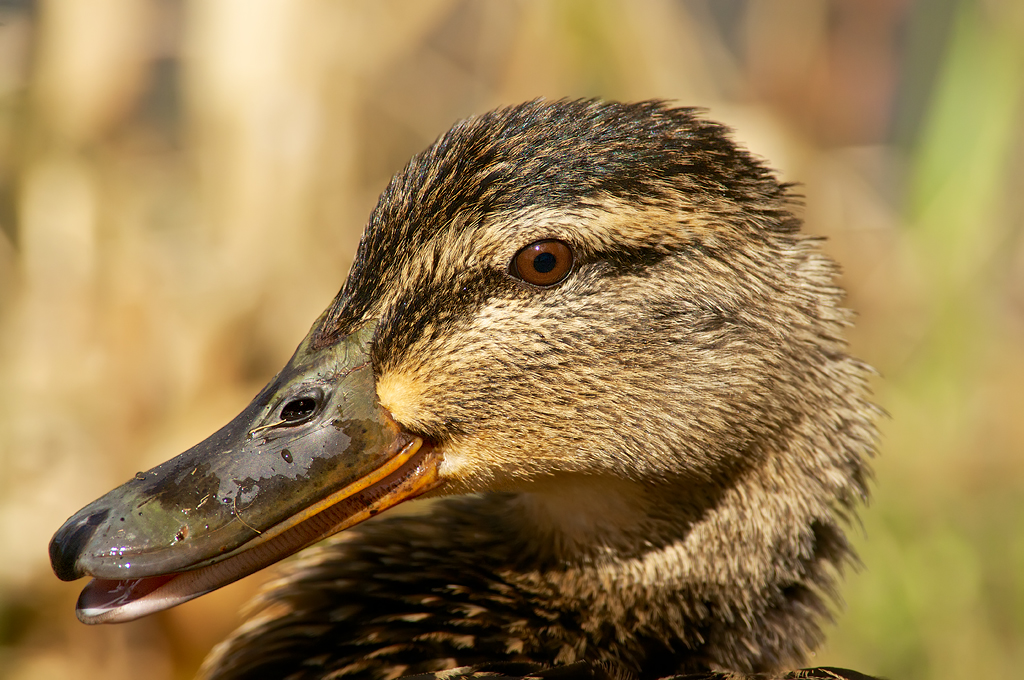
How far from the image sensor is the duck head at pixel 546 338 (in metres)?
1.74

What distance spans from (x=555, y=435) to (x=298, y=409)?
0.45m

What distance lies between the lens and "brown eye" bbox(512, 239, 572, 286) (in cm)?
176

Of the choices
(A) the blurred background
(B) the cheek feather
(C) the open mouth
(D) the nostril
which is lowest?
(C) the open mouth

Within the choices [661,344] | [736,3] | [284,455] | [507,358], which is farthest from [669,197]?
[736,3]

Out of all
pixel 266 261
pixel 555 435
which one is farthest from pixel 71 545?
pixel 266 261

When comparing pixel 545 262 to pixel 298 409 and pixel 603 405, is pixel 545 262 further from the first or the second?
pixel 298 409

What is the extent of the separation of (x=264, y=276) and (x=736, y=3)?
13.2 ft

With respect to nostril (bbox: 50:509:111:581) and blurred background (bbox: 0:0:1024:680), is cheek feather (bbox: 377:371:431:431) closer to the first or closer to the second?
nostril (bbox: 50:509:111:581)

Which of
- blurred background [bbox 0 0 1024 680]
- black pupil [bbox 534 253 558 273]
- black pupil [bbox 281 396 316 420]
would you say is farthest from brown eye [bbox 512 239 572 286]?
blurred background [bbox 0 0 1024 680]

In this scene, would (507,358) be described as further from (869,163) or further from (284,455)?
(869,163)

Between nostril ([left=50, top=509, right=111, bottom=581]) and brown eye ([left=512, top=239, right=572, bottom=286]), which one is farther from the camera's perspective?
brown eye ([left=512, top=239, right=572, bottom=286])

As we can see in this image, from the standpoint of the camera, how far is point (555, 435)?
1.81 m

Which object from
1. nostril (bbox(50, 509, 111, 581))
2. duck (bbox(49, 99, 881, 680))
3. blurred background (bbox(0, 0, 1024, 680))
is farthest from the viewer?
blurred background (bbox(0, 0, 1024, 680))

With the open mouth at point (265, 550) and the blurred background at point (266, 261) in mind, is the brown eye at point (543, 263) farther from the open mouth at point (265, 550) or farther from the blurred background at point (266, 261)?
the blurred background at point (266, 261)
